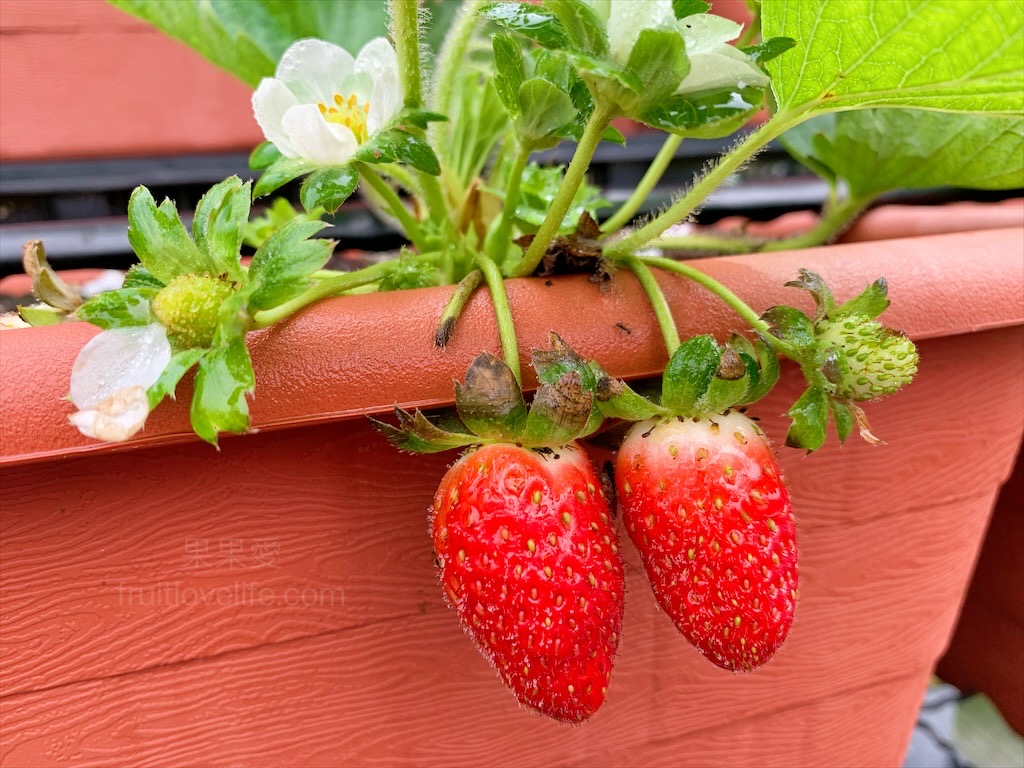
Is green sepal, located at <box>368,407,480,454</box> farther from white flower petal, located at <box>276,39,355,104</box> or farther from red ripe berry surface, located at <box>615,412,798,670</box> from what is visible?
white flower petal, located at <box>276,39,355,104</box>

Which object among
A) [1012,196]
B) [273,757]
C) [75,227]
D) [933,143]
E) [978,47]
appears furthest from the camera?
[1012,196]

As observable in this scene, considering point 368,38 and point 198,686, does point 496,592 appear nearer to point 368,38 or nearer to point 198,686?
point 198,686

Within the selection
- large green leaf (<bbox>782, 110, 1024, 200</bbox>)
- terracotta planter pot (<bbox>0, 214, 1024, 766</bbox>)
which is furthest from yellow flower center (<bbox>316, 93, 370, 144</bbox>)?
large green leaf (<bbox>782, 110, 1024, 200</bbox>)

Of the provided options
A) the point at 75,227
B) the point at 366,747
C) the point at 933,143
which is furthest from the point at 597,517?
the point at 75,227

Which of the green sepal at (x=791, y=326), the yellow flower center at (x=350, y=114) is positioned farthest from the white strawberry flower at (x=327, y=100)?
the green sepal at (x=791, y=326)

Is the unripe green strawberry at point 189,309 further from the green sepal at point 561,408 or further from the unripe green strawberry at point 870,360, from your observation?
the unripe green strawberry at point 870,360

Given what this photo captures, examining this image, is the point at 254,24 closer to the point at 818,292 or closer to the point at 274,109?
the point at 274,109
